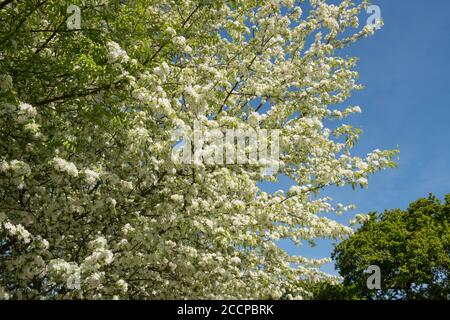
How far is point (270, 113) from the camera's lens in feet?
43.1

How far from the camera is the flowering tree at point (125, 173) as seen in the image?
9.62 meters

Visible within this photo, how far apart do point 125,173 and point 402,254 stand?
101 feet

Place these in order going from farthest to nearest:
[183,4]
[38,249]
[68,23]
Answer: [183,4], [38,249], [68,23]

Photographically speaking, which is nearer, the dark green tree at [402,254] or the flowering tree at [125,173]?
the flowering tree at [125,173]

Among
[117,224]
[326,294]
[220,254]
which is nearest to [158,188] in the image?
[117,224]

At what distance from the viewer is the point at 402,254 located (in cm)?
3709

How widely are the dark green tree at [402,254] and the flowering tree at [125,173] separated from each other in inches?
1044

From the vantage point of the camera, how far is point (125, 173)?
1191cm

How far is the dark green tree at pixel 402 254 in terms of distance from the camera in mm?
36125

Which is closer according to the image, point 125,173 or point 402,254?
point 125,173

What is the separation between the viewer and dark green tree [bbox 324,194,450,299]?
3612cm

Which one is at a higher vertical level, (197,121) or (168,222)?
(197,121)

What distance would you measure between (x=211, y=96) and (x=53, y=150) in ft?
12.0

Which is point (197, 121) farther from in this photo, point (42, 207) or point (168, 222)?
point (42, 207)
